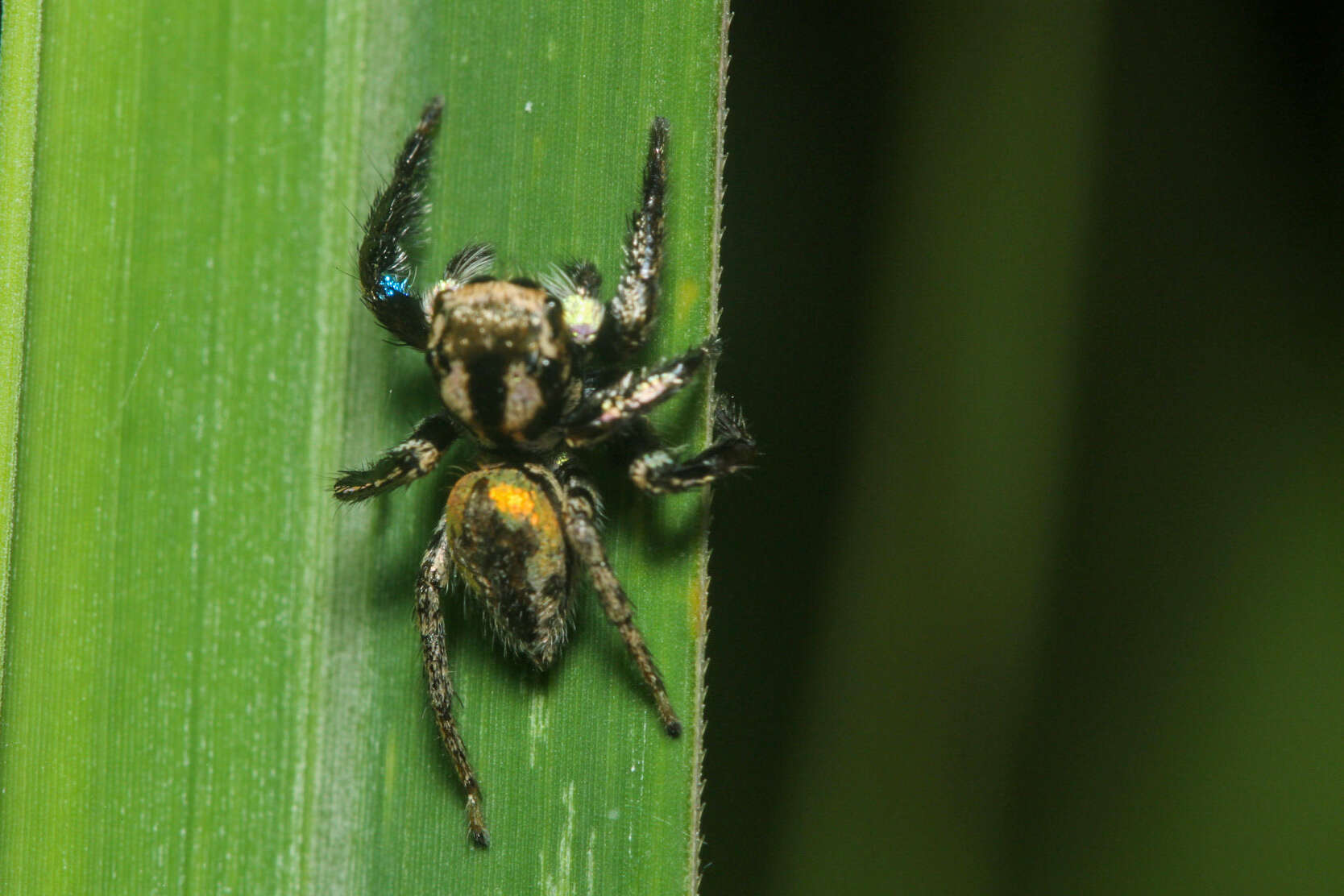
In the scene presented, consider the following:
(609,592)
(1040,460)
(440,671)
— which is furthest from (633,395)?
(1040,460)

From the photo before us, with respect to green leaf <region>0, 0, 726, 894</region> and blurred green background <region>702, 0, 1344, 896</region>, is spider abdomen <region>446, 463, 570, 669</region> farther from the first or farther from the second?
blurred green background <region>702, 0, 1344, 896</region>

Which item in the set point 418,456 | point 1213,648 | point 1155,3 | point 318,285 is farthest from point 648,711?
point 1155,3

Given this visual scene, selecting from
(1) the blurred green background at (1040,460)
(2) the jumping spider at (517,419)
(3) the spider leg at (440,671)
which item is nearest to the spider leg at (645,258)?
(2) the jumping spider at (517,419)

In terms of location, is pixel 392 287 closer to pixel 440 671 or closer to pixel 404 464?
pixel 404 464

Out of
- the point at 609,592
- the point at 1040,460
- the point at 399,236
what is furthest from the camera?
the point at 1040,460

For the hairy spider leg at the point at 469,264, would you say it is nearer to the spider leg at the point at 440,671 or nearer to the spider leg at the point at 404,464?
the spider leg at the point at 404,464

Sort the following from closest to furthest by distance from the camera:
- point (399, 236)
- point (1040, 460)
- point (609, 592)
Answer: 1. point (609, 592)
2. point (399, 236)
3. point (1040, 460)
